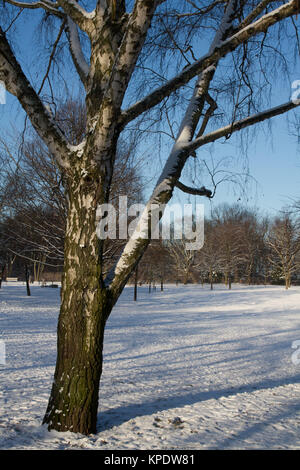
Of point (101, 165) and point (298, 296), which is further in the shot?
point (298, 296)

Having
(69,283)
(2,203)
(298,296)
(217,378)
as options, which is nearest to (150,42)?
(69,283)

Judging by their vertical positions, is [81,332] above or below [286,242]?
below

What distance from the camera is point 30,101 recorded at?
3.03m

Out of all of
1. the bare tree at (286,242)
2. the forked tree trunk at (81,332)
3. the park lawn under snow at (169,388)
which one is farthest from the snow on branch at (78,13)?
the bare tree at (286,242)

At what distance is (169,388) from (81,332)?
2.79 metres

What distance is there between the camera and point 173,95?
14.1 feet

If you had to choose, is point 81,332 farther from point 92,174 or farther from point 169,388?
point 169,388

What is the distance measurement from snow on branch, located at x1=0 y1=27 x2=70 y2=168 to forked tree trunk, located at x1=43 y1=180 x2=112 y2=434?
0.45 m

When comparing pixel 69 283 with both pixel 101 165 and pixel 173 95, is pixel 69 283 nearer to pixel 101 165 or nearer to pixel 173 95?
pixel 101 165

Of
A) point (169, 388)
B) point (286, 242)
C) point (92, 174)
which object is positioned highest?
point (286, 242)

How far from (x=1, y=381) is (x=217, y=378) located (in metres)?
3.62

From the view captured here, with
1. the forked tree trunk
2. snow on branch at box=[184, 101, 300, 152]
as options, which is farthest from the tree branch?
the forked tree trunk

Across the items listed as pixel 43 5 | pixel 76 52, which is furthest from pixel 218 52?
pixel 43 5
